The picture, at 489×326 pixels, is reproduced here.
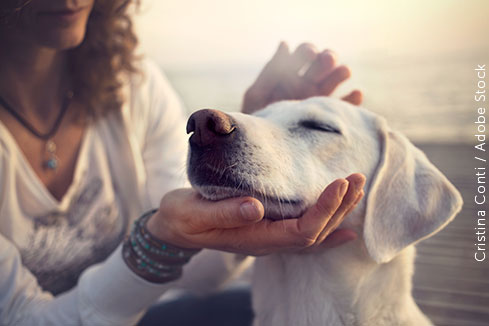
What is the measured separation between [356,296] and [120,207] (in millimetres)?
1465

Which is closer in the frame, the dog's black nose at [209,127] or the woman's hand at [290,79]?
the dog's black nose at [209,127]

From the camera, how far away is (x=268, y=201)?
1399 millimetres

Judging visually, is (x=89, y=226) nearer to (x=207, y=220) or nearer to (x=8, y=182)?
(x=8, y=182)

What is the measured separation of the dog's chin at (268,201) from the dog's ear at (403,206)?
0.99 ft

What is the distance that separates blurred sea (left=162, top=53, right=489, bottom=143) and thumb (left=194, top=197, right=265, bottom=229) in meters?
3.31

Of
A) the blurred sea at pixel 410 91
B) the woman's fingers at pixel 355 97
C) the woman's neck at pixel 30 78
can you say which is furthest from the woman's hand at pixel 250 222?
the blurred sea at pixel 410 91

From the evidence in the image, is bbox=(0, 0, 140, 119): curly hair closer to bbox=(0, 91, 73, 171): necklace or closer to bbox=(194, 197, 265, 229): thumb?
bbox=(0, 91, 73, 171): necklace

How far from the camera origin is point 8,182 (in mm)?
1963

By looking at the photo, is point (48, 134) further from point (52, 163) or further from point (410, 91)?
point (410, 91)

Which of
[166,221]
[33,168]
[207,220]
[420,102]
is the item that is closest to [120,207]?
[33,168]

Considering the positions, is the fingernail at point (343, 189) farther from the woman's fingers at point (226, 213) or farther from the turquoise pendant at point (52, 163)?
the turquoise pendant at point (52, 163)

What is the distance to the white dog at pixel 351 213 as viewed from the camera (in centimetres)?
151

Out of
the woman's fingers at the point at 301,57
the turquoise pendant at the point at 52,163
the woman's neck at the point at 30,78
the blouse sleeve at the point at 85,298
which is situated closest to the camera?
the blouse sleeve at the point at 85,298

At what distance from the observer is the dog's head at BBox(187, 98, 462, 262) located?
4.33 ft
